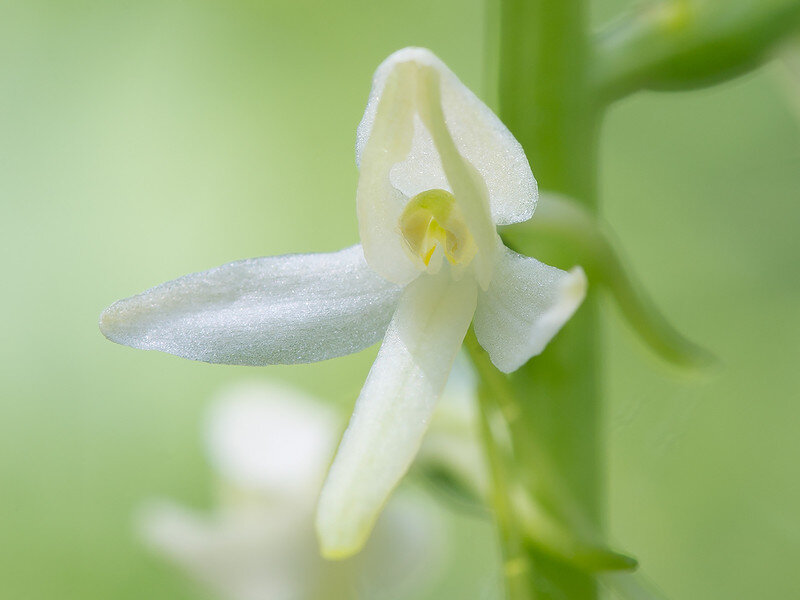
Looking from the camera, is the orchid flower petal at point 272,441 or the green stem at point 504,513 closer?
the green stem at point 504,513

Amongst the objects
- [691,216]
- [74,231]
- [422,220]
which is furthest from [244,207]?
[422,220]

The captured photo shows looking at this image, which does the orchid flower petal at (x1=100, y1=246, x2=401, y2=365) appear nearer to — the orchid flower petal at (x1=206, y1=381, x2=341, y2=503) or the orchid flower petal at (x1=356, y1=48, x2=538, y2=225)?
A: the orchid flower petal at (x1=356, y1=48, x2=538, y2=225)

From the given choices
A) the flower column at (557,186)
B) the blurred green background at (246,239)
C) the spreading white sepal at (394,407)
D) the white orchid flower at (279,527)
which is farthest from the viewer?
the blurred green background at (246,239)

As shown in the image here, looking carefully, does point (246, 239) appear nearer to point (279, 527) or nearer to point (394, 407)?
point (279, 527)

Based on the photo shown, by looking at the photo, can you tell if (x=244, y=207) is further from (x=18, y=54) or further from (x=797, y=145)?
(x=797, y=145)

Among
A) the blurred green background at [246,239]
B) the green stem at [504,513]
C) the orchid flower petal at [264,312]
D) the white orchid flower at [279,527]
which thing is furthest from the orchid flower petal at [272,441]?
the blurred green background at [246,239]

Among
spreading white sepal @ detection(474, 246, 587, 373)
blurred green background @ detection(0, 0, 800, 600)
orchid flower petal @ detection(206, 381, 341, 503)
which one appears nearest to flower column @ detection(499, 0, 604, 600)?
spreading white sepal @ detection(474, 246, 587, 373)

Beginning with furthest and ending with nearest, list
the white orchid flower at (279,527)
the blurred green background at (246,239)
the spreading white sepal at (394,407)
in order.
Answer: the blurred green background at (246,239), the white orchid flower at (279,527), the spreading white sepal at (394,407)

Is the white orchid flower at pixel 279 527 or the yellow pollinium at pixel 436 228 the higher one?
the yellow pollinium at pixel 436 228

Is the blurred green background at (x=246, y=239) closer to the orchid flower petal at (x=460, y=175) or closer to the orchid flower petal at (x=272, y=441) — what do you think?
the orchid flower petal at (x=272, y=441)
